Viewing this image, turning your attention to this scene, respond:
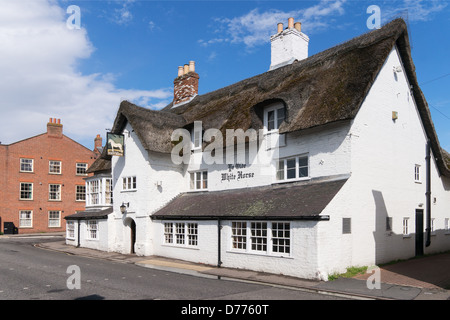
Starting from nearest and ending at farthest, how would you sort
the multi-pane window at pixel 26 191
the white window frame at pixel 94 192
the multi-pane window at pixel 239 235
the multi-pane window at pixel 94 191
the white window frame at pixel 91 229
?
the multi-pane window at pixel 239 235, the white window frame at pixel 91 229, the white window frame at pixel 94 192, the multi-pane window at pixel 94 191, the multi-pane window at pixel 26 191

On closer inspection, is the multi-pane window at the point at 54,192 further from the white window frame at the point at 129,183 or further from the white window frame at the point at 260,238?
the white window frame at the point at 260,238

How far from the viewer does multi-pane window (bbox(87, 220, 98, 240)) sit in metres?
24.5

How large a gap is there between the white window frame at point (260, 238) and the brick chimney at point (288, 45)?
11.4 metres

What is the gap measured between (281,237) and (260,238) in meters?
1.21

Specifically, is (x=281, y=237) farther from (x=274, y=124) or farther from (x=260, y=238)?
(x=274, y=124)

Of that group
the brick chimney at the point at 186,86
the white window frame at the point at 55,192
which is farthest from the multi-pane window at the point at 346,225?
the white window frame at the point at 55,192

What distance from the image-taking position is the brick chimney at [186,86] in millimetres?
28141

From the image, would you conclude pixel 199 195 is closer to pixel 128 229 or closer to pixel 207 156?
pixel 207 156

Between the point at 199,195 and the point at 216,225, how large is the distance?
396cm

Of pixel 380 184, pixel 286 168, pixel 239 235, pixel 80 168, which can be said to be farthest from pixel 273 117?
pixel 80 168

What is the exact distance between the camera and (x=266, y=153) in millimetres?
17422

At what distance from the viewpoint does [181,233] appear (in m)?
18.8

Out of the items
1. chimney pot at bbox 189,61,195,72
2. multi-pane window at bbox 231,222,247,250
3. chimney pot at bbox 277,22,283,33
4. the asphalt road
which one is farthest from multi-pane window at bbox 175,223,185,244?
chimney pot at bbox 189,61,195,72

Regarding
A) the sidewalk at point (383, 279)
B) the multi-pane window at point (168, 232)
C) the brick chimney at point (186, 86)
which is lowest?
the sidewalk at point (383, 279)
